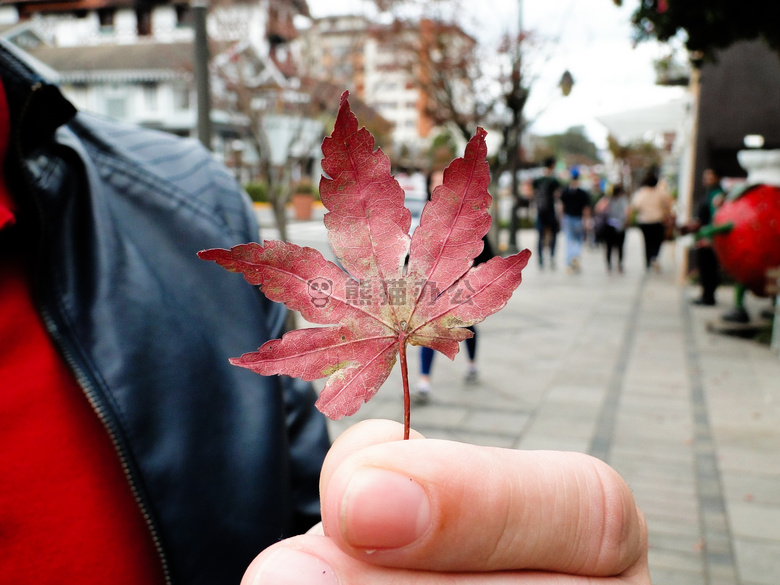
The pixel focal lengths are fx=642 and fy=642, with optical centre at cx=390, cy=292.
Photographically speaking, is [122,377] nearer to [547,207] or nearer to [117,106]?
[547,207]

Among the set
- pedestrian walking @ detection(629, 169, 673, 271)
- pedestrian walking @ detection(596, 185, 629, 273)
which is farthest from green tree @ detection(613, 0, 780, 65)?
pedestrian walking @ detection(596, 185, 629, 273)

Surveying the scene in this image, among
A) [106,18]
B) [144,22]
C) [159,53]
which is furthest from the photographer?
[159,53]

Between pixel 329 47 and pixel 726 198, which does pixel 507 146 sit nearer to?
pixel 329 47

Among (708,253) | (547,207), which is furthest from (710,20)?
(547,207)

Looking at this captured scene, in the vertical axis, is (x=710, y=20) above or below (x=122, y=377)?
above

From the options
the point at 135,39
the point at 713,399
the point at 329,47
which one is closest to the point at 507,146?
the point at 329,47

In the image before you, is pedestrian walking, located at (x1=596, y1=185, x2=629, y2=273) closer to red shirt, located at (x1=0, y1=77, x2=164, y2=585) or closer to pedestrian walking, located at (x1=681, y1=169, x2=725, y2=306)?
pedestrian walking, located at (x1=681, y1=169, x2=725, y2=306)
